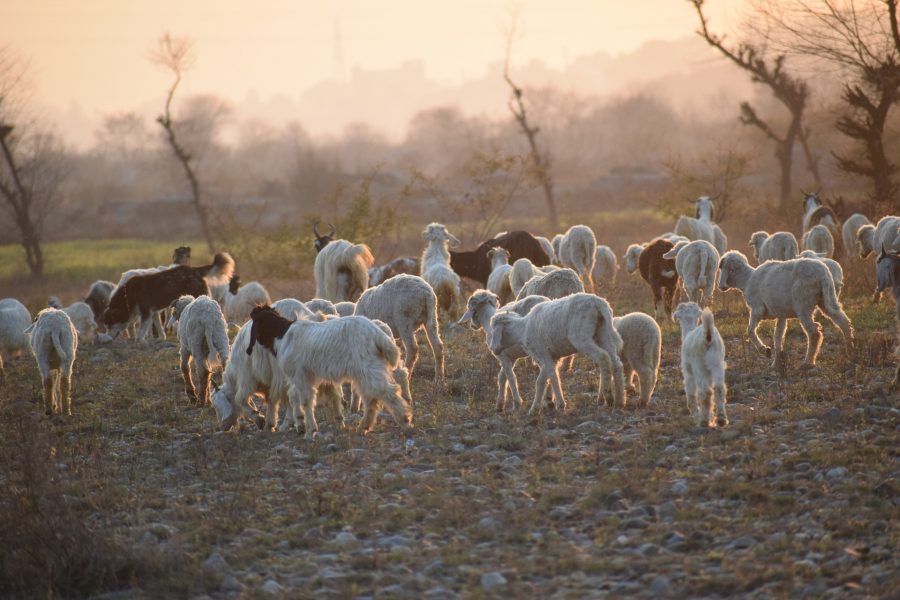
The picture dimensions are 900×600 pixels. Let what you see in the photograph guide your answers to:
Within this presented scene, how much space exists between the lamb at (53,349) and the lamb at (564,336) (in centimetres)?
516

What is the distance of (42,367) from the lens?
12.4 meters

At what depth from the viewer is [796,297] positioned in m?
11.3

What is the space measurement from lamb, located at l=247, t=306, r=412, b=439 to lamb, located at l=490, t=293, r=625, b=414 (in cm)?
129

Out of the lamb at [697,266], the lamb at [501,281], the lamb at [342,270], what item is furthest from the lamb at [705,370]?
the lamb at [342,270]

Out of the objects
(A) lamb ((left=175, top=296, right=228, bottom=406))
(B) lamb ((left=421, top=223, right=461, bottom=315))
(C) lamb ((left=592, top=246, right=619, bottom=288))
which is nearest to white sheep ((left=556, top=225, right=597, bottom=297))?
(B) lamb ((left=421, top=223, right=461, bottom=315))

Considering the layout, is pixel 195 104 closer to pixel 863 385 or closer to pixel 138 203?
pixel 138 203

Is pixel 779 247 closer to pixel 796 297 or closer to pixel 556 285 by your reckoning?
pixel 556 285

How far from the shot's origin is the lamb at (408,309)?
39.6 ft

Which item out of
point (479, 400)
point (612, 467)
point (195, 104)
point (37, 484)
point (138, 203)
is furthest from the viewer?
point (195, 104)

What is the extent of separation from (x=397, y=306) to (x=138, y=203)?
5520 centimetres

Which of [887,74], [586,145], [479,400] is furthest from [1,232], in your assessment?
[586,145]

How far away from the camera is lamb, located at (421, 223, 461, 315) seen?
15.9 m

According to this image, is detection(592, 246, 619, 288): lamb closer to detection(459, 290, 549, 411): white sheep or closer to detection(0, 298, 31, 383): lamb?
detection(459, 290, 549, 411): white sheep

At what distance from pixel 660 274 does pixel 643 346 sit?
19.3ft
